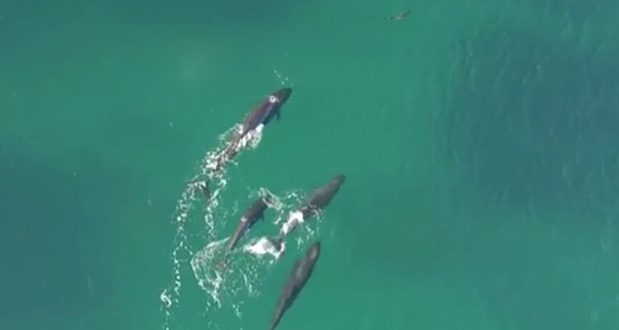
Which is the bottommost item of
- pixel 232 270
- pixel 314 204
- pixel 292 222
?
pixel 232 270

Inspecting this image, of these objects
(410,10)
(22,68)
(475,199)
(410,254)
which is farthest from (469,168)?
(22,68)

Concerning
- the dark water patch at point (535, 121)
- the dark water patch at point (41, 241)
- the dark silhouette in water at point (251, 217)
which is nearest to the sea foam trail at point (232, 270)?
the dark silhouette in water at point (251, 217)

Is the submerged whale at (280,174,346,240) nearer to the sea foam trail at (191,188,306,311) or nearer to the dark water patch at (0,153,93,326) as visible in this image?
the sea foam trail at (191,188,306,311)

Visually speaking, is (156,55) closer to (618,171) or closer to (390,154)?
(390,154)

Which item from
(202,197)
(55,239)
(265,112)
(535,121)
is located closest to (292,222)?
(202,197)

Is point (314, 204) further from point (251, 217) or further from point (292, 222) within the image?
point (251, 217)

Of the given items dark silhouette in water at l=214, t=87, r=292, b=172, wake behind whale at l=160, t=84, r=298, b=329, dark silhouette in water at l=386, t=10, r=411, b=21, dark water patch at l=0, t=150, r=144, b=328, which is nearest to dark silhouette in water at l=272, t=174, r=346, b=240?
wake behind whale at l=160, t=84, r=298, b=329
